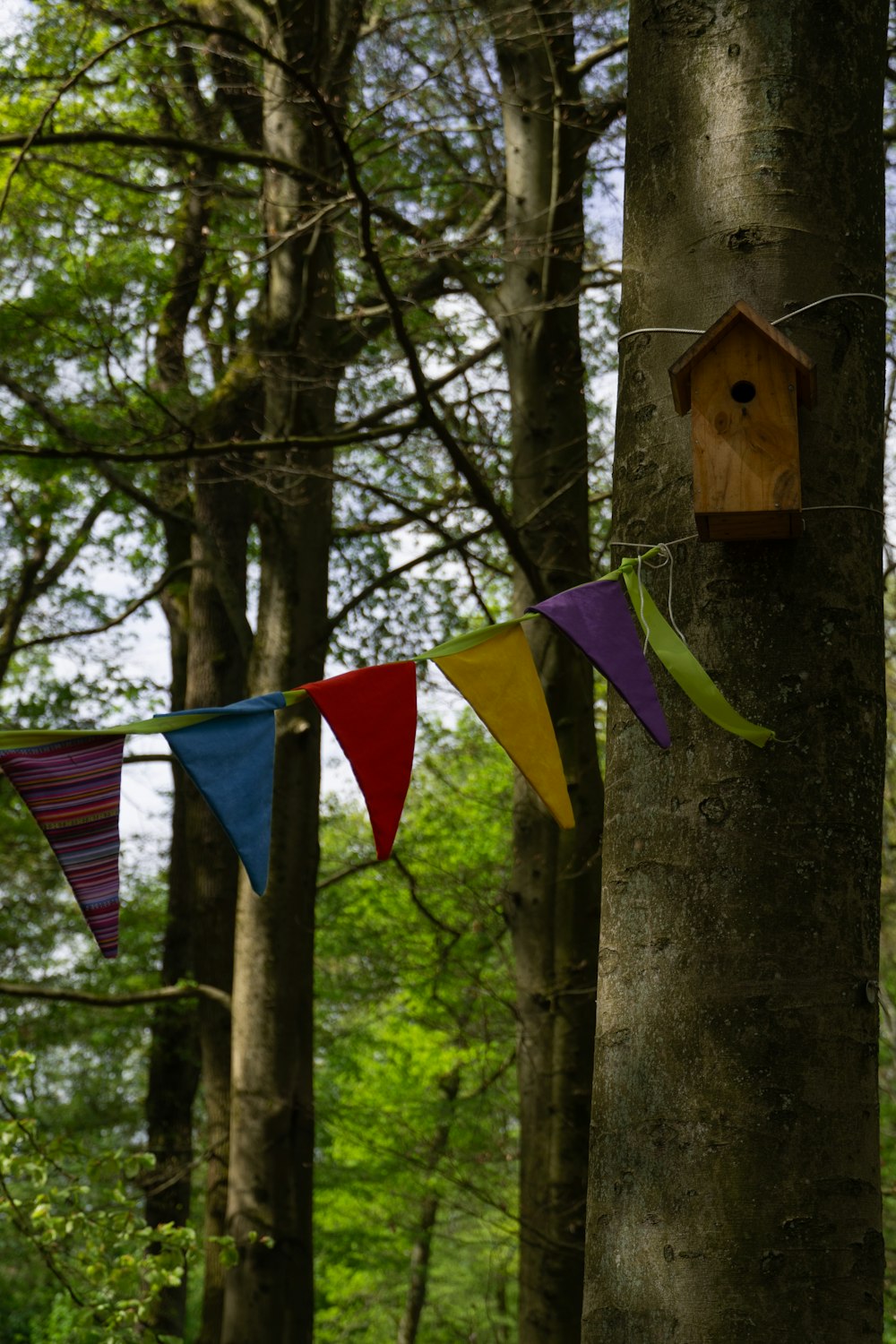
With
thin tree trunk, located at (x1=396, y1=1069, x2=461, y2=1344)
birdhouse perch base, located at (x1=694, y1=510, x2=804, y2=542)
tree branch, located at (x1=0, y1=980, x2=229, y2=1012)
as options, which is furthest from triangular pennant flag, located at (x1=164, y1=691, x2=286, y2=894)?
thin tree trunk, located at (x1=396, y1=1069, x2=461, y2=1344)

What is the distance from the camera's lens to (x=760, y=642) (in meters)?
1.85

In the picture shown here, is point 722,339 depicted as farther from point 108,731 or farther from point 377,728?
point 108,731

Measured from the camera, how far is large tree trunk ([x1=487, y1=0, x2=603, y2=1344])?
5.10 meters

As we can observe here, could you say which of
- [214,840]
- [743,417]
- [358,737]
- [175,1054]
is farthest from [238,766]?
[175,1054]

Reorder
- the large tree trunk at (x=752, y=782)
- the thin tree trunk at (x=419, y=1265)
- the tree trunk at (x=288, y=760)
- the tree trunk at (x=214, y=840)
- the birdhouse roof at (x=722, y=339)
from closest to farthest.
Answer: the large tree trunk at (x=752, y=782) → the birdhouse roof at (x=722, y=339) → the tree trunk at (x=288, y=760) → the tree trunk at (x=214, y=840) → the thin tree trunk at (x=419, y=1265)

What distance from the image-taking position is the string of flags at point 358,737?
6.30ft

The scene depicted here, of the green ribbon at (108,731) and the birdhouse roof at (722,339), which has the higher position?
the birdhouse roof at (722,339)

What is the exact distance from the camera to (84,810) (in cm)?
202

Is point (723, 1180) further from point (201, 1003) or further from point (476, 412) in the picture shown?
point (201, 1003)

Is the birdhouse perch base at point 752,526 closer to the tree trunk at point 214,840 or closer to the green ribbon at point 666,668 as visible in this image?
the green ribbon at point 666,668

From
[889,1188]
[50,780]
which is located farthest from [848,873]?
[889,1188]

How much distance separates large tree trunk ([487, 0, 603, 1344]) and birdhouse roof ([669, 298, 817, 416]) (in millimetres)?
3344

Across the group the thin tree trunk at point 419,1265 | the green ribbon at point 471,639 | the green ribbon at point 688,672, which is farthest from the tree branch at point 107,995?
the thin tree trunk at point 419,1265

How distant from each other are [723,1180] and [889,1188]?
3.10m
